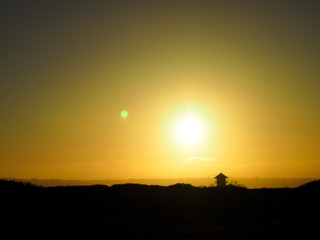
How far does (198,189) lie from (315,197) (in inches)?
518

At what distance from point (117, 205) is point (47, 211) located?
22.2 feet

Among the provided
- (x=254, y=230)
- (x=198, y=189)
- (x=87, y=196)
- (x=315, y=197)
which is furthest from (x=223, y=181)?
(x=254, y=230)

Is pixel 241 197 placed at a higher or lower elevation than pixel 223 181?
lower

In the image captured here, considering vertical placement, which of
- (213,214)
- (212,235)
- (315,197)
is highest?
(315,197)

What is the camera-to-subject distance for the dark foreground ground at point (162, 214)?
70.8 feet

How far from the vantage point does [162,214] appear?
29172mm

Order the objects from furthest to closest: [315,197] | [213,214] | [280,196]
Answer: [280,196]
[315,197]
[213,214]

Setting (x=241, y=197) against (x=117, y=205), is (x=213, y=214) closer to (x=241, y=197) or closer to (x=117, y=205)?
(x=241, y=197)

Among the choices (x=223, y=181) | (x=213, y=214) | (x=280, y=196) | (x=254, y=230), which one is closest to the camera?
(x=254, y=230)

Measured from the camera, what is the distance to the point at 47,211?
25125mm

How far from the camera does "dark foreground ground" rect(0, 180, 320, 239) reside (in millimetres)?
21578

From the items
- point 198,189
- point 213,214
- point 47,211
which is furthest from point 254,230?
point 198,189

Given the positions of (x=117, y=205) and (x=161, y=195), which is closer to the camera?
(x=117, y=205)

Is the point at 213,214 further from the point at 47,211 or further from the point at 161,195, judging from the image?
the point at 47,211
